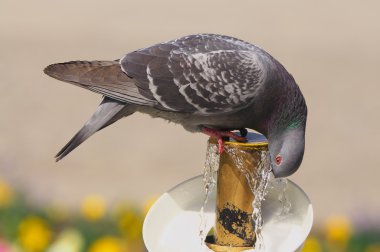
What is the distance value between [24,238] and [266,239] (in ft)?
4.64

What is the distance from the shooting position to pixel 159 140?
23.7 feet

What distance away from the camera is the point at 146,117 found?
7.89 meters

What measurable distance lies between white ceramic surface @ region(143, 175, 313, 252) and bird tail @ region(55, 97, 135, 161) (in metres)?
0.58

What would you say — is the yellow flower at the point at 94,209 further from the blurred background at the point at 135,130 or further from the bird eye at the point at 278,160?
the bird eye at the point at 278,160

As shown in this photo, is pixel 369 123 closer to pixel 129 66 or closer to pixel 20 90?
pixel 20 90

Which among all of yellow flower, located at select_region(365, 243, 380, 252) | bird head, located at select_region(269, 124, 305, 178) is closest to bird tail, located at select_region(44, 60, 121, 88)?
bird head, located at select_region(269, 124, 305, 178)

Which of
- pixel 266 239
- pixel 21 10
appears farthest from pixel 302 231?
pixel 21 10

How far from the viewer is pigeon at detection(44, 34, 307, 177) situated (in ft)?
10.8

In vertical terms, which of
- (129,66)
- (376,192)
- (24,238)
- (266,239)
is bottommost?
(376,192)

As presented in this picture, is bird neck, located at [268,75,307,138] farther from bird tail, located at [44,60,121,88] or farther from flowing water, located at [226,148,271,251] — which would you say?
bird tail, located at [44,60,121,88]

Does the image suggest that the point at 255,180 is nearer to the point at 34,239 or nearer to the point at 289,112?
the point at 289,112

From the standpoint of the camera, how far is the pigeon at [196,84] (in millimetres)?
3299

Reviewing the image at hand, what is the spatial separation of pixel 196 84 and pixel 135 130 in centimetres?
408

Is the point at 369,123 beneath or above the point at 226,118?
beneath
